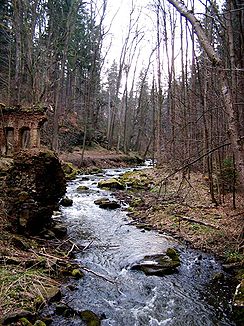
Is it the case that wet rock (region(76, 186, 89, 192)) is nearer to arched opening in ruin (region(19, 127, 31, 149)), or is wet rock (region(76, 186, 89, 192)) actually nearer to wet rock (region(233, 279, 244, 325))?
arched opening in ruin (region(19, 127, 31, 149))

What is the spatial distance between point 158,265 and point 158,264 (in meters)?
0.05

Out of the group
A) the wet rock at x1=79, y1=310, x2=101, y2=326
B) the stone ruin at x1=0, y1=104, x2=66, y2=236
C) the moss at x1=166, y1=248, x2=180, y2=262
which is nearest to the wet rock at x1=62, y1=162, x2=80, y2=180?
the stone ruin at x1=0, y1=104, x2=66, y2=236

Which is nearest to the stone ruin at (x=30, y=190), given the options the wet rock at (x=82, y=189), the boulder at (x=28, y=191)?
the boulder at (x=28, y=191)

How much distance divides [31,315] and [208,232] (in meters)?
5.95

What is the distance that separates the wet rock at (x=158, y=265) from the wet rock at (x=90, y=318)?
7.43 ft

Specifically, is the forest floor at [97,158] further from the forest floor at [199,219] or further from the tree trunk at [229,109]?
the tree trunk at [229,109]

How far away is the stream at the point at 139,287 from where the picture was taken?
5.35 m

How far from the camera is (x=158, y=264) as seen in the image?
739 centimetres

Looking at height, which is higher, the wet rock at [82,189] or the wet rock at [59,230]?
the wet rock at [82,189]

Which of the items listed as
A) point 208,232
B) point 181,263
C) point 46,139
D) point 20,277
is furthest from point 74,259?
point 46,139

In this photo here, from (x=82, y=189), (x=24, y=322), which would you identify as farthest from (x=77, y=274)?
(x=82, y=189)

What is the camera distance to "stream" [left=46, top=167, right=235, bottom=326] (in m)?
5.35

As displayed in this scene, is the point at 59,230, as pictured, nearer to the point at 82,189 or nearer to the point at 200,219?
the point at 200,219

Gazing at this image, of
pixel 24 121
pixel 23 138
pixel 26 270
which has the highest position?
pixel 24 121
